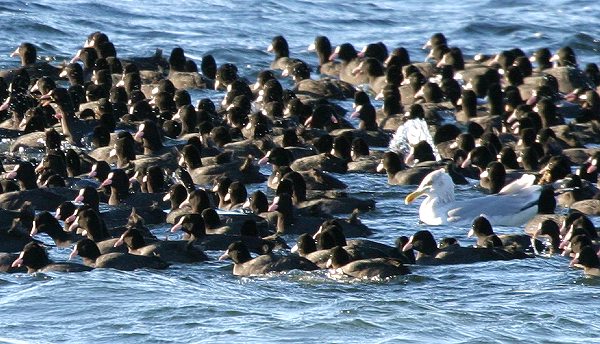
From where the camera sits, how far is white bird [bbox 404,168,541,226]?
72.4ft

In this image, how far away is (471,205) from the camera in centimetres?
2223

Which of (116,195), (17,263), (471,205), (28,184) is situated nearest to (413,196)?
(471,205)

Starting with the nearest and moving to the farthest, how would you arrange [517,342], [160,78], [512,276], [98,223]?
[517,342]
[512,276]
[98,223]
[160,78]

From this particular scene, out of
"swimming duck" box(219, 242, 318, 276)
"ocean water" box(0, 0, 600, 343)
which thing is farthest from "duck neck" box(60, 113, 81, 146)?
"swimming duck" box(219, 242, 318, 276)

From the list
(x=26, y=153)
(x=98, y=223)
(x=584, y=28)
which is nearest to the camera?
(x=98, y=223)

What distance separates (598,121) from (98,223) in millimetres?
10750

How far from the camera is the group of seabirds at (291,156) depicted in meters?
19.7

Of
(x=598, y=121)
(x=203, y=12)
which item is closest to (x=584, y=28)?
(x=203, y=12)

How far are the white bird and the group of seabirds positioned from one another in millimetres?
23

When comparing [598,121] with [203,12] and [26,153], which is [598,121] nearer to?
[26,153]

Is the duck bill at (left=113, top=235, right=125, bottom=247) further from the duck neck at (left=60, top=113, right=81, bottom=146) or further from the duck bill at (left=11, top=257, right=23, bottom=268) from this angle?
the duck neck at (left=60, top=113, right=81, bottom=146)

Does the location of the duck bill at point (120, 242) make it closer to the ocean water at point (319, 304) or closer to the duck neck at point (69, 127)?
the ocean water at point (319, 304)

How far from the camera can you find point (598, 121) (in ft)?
92.8

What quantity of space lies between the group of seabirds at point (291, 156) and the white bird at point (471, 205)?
0.02 m
